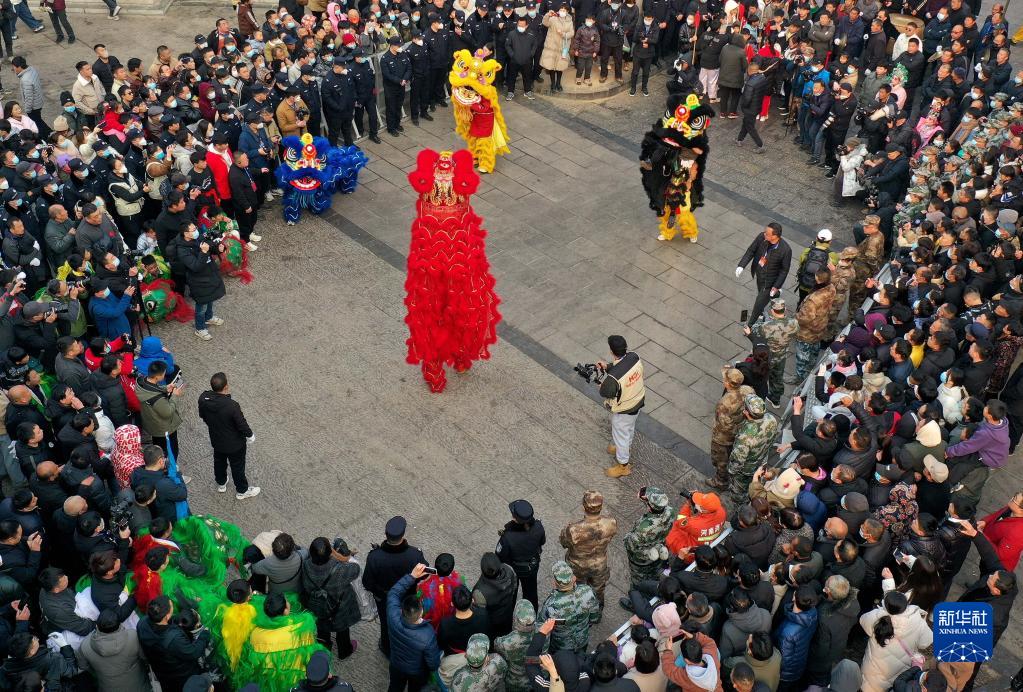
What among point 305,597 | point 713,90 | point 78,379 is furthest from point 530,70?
point 305,597

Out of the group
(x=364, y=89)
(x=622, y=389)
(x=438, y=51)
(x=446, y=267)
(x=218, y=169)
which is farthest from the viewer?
(x=438, y=51)

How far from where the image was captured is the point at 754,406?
1052cm

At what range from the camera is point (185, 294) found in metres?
14.3

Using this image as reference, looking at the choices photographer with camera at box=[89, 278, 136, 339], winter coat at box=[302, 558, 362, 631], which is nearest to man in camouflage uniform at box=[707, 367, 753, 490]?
winter coat at box=[302, 558, 362, 631]

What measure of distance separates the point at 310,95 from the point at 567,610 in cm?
1060

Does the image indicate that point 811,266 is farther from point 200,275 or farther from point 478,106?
point 200,275

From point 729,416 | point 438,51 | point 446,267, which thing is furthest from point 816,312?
point 438,51

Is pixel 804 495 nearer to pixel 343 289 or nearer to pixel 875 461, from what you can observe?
pixel 875 461

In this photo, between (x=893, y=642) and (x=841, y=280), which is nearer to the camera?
(x=893, y=642)

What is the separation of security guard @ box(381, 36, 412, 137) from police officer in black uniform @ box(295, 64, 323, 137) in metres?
1.26

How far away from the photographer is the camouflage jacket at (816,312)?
1246 cm

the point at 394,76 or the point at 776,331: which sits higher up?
the point at 776,331

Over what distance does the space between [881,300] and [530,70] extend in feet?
29.4

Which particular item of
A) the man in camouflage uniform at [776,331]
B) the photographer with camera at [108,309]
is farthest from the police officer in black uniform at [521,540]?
the photographer with camera at [108,309]
